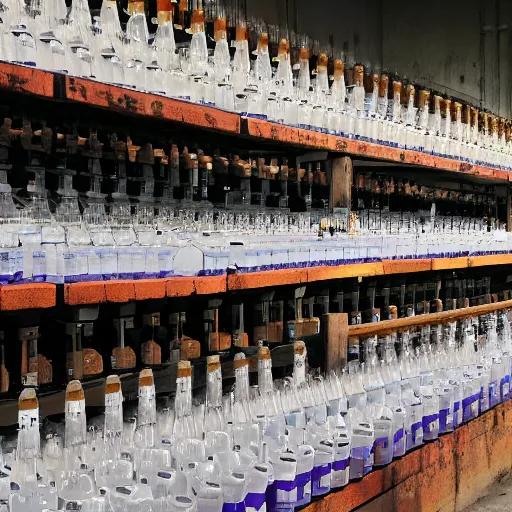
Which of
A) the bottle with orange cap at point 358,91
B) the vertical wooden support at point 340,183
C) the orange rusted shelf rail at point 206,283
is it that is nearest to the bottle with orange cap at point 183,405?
the orange rusted shelf rail at point 206,283

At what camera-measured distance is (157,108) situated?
1.95 m

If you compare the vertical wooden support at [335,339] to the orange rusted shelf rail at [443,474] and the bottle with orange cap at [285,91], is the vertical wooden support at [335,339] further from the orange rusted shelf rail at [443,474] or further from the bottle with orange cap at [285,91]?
the bottle with orange cap at [285,91]

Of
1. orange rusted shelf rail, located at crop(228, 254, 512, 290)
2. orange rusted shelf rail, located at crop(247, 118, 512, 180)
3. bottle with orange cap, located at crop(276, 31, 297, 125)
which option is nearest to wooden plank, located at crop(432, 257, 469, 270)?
orange rusted shelf rail, located at crop(228, 254, 512, 290)

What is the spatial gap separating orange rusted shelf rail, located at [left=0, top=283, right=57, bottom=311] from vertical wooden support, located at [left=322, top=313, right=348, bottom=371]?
121 centimetres

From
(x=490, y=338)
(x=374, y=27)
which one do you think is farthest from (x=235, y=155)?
(x=374, y=27)

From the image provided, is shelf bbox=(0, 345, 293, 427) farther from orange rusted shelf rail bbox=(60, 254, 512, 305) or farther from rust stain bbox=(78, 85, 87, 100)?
rust stain bbox=(78, 85, 87, 100)

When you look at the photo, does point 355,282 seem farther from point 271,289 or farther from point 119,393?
point 119,393

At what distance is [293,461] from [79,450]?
58 cm

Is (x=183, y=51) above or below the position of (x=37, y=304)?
above

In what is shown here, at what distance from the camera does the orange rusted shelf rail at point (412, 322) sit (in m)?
2.76

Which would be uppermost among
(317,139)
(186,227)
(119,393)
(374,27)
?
(374,27)

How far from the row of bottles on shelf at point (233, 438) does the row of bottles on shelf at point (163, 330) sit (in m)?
0.18

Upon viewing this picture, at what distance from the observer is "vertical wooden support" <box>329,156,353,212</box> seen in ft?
10.2

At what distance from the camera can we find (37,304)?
5.41ft
